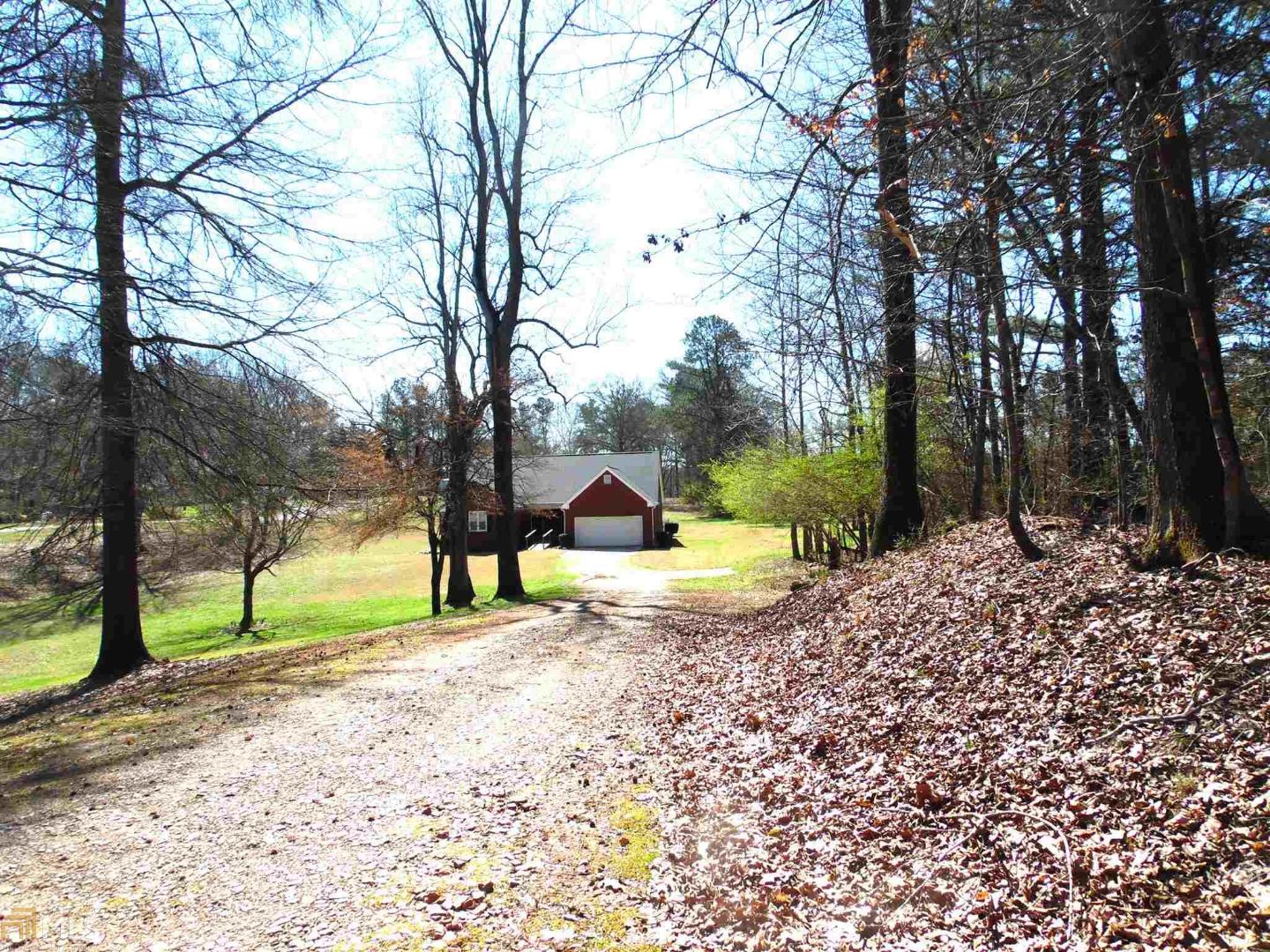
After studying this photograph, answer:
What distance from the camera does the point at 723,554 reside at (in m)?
32.4

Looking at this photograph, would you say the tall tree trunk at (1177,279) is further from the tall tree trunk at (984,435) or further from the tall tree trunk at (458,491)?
the tall tree trunk at (458,491)

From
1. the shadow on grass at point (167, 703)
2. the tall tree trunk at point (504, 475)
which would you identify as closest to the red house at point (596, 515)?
the tall tree trunk at point (504, 475)

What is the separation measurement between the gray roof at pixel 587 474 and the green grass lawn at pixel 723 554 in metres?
4.06

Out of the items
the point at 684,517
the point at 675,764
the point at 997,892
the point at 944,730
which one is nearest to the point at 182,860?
the point at 675,764

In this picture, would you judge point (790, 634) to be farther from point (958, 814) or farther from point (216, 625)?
point (216, 625)

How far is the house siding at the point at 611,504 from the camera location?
38.7m

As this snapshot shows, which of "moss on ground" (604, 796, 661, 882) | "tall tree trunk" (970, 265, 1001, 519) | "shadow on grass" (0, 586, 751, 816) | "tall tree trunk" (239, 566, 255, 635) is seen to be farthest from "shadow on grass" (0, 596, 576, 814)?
"tall tree trunk" (239, 566, 255, 635)

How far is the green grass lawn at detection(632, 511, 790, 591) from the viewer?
67.7ft

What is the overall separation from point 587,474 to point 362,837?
38.2m

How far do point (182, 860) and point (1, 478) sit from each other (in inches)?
292

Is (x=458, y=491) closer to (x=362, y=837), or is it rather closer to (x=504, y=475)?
(x=504, y=475)

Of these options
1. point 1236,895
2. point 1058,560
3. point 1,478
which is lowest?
point 1236,895

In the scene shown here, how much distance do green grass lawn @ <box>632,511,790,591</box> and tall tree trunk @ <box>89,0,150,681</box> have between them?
39.0 ft

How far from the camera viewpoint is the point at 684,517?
5462 cm
